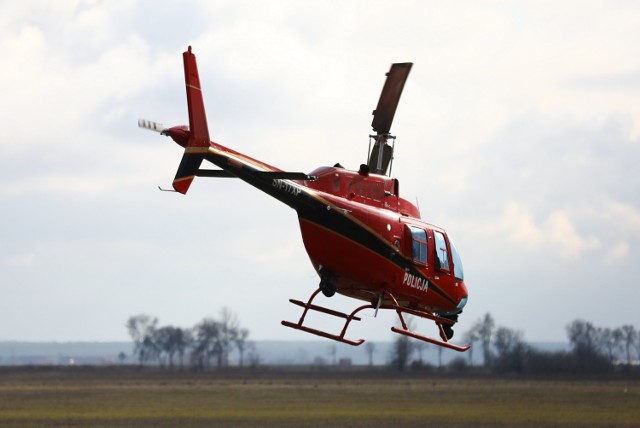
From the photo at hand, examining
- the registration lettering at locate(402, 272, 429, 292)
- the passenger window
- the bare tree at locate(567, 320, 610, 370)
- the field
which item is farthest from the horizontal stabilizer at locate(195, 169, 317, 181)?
the bare tree at locate(567, 320, 610, 370)

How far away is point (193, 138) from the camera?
74.5 feet

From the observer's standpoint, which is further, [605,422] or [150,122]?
[605,422]

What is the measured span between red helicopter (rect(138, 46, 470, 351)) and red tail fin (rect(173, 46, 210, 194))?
2 centimetres

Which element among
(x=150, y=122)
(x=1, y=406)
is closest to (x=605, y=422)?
(x=1, y=406)

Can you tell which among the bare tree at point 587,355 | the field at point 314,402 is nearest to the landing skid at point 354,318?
the field at point 314,402

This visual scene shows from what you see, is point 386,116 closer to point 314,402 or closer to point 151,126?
point 151,126

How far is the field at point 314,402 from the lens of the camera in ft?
225

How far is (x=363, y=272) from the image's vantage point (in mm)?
25000

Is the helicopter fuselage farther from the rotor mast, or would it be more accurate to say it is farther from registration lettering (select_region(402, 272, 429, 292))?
the rotor mast

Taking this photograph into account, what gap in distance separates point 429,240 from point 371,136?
297cm

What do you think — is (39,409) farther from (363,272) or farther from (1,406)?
(363,272)

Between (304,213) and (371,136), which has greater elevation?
(371,136)

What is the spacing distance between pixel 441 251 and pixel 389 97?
3.94m

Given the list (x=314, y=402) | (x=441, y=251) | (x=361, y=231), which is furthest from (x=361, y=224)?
(x=314, y=402)
